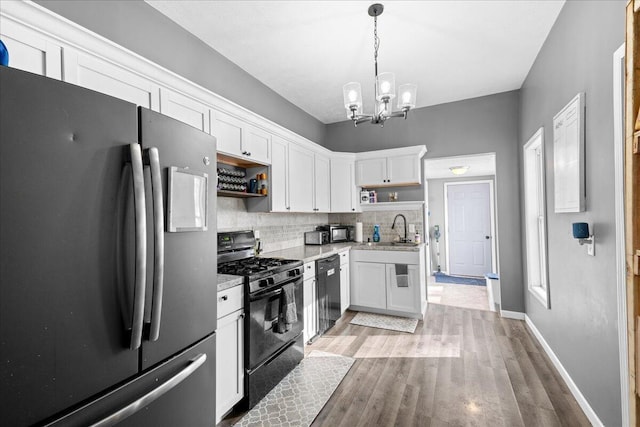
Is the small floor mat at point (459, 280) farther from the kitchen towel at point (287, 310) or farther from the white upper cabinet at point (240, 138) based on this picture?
the white upper cabinet at point (240, 138)

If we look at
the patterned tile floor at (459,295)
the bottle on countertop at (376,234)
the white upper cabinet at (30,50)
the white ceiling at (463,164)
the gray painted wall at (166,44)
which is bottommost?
the patterned tile floor at (459,295)

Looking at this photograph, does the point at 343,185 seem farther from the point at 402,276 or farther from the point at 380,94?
the point at 380,94

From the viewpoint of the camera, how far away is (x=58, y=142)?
90 cm

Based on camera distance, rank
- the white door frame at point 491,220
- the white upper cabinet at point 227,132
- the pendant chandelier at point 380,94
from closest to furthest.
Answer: the pendant chandelier at point 380,94 < the white upper cabinet at point 227,132 < the white door frame at point 491,220

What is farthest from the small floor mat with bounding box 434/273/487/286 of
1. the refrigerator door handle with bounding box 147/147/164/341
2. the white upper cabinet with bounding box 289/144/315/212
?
the refrigerator door handle with bounding box 147/147/164/341

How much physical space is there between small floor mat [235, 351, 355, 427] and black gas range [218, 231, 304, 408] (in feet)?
0.21

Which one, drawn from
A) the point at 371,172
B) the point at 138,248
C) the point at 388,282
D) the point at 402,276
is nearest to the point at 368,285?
the point at 388,282

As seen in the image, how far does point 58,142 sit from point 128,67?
1.04 m

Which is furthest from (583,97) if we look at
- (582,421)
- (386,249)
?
(386,249)

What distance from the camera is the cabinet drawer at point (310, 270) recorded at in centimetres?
293

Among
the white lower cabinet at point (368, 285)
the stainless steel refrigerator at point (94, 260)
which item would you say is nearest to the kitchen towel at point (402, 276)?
the white lower cabinet at point (368, 285)

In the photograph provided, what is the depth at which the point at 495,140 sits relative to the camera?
389 cm

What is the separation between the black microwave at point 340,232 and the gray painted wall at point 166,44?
5.71ft

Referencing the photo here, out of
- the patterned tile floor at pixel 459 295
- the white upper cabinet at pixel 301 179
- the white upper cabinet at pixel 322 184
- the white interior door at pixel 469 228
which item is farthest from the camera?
the white interior door at pixel 469 228
